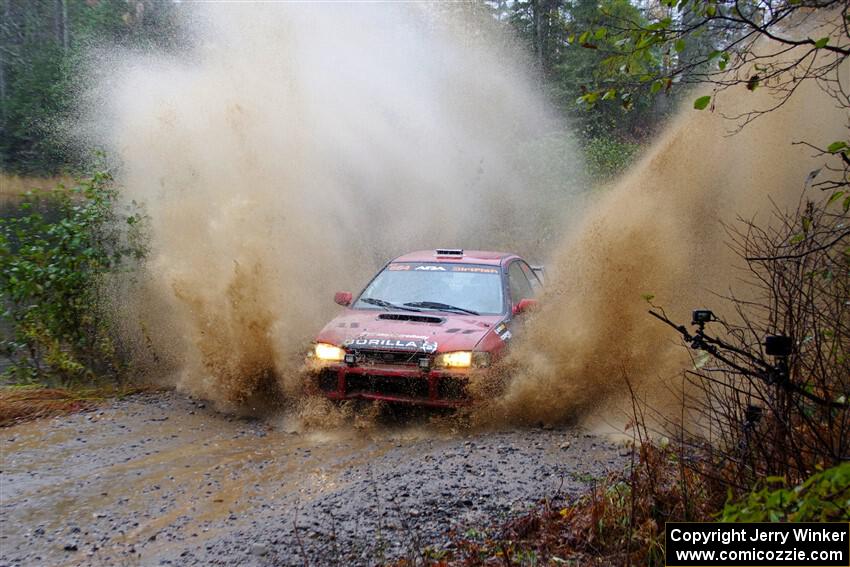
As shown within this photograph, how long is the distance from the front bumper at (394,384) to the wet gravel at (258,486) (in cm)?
34

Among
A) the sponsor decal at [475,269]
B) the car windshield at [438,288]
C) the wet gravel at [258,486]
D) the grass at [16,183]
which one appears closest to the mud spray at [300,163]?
the car windshield at [438,288]

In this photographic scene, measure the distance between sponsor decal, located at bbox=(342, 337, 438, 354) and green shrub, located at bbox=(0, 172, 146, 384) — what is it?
13.3 ft

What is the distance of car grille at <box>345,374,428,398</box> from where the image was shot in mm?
7086

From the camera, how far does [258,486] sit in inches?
233

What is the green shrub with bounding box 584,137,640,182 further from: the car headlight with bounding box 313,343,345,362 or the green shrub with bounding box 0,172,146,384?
the car headlight with bounding box 313,343,345,362

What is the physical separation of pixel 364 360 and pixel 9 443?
3618mm

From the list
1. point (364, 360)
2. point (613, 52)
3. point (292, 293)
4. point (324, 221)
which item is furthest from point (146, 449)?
point (324, 221)

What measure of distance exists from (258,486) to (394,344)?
6.45ft

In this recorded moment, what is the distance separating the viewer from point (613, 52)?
192 inches

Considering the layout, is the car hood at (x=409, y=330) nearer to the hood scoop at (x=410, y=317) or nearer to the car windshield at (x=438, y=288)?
the hood scoop at (x=410, y=317)

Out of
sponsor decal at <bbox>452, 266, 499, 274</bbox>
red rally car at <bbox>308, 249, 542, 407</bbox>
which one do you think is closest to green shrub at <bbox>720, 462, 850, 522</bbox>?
red rally car at <bbox>308, 249, 542, 407</bbox>

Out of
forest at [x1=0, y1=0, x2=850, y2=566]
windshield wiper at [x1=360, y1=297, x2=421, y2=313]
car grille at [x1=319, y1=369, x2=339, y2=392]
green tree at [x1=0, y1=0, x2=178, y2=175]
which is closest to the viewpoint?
forest at [x1=0, y1=0, x2=850, y2=566]

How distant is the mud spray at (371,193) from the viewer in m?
8.28

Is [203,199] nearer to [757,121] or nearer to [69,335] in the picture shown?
Answer: [69,335]
